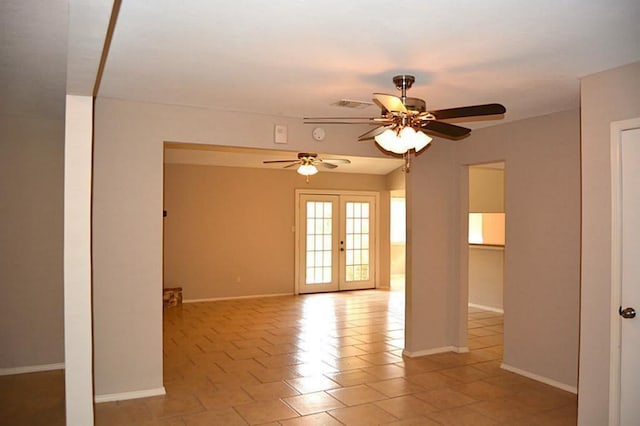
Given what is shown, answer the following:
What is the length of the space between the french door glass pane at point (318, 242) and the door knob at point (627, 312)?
6.78 meters

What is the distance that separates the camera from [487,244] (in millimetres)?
7941

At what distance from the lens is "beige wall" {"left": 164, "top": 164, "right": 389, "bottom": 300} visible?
27.3 feet

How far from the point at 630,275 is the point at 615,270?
0.09 metres

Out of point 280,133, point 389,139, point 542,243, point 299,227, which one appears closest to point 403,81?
point 389,139

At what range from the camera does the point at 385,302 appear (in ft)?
28.2

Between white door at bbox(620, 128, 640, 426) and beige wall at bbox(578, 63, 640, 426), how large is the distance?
0.09m

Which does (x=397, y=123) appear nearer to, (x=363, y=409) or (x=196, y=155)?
(x=363, y=409)

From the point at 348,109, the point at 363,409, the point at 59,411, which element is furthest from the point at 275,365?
the point at 348,109

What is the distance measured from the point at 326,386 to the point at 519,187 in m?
2.67

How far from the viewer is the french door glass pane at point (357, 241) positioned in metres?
9.94

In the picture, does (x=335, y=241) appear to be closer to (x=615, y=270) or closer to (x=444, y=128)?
(x=444, y=128)

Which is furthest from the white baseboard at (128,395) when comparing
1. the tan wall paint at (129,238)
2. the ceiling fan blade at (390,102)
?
the ceiling fan blade at (390,102)

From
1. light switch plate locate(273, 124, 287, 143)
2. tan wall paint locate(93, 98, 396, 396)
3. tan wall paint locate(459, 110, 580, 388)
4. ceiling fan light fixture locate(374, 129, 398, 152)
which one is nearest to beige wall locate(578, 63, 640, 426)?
tan wall paint locate(459, 110, 580, 388)

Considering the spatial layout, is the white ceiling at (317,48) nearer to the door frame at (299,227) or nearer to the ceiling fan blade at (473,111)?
the ceiling fan blade at (473,111)
